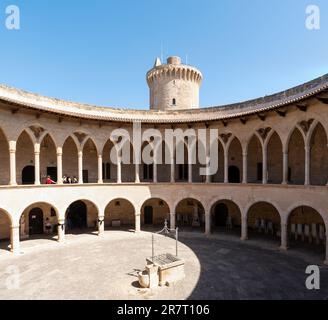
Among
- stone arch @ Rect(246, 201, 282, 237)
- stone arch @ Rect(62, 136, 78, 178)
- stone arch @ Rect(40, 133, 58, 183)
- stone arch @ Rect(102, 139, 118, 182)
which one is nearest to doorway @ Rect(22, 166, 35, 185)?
stone arch @ Rect(40, 133, 58, 183)

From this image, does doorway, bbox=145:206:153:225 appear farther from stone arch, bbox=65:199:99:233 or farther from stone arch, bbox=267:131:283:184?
stone arch, bbox=267:131:283:184

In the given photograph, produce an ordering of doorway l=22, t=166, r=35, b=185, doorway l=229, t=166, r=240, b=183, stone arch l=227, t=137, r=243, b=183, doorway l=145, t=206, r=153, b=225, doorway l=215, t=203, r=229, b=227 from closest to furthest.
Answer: doorway l=22, t=166, r=35, b=185 → stone arch l=227, t=137, r=243, b=183 → doorway l=229, t=166, r=240, b=183 → doorway l=215, t=203, r=229, b=227 → doorway l=145, t=206, r=153, b=225

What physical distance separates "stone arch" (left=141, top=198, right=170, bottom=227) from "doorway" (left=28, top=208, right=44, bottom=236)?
9.27 metres

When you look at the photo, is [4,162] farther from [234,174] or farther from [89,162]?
[234,174]

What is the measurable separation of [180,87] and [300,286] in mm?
25743

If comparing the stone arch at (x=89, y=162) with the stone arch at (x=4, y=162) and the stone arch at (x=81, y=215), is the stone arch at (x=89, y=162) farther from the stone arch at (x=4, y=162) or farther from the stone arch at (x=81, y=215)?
the stone arch at (x=4, y=162)

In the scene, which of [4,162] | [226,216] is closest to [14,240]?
[4,162]

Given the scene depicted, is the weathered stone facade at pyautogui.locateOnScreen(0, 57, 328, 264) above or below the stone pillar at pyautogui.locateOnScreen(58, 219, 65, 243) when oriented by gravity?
above

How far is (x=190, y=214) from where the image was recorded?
82.7 ft

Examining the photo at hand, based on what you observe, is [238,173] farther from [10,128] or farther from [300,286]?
[10,128]

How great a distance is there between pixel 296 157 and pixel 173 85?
18015 millimetres

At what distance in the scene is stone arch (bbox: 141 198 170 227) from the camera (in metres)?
25.1
